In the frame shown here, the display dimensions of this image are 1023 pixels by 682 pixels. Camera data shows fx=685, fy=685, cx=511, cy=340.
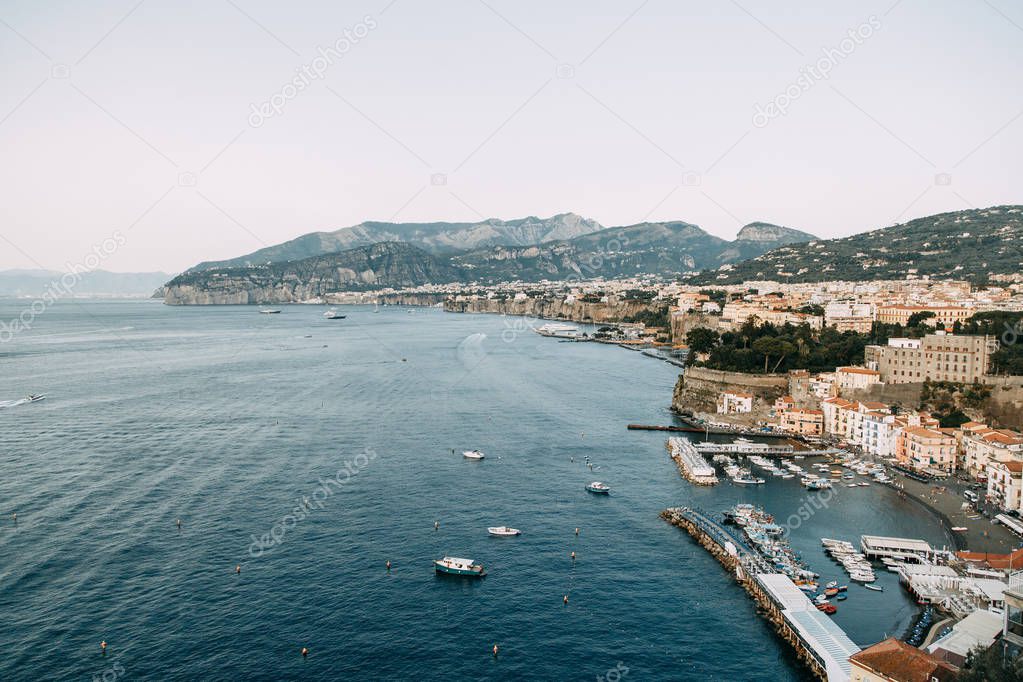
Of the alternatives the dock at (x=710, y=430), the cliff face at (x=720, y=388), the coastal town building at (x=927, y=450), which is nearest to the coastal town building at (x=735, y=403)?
the cliff face at (x=720, y=388)

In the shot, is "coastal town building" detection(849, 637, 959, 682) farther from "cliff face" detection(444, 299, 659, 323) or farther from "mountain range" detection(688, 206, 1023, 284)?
"cliff face" detection(444, 299, 659, 323)

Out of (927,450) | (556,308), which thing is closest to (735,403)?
(927,450)

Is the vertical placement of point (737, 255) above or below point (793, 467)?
above

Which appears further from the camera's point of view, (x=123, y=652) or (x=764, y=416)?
(x=764, y=416)

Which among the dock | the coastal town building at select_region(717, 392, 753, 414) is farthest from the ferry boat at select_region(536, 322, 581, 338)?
the dock

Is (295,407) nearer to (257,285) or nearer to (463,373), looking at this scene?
(463,373)

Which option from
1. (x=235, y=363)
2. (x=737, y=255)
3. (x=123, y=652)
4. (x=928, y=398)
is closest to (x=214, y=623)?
(x=123, y=652)
